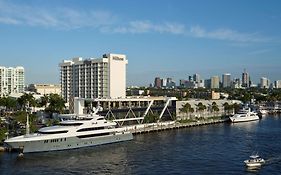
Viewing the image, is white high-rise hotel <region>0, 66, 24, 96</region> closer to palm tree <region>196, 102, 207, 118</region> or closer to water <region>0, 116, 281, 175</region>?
palm tree <region>196, 102, 207, 118</region>

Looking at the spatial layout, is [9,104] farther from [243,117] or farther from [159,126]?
[243,117]

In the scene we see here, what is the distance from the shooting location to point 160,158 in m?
34.3

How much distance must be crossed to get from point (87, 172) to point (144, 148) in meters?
11.0

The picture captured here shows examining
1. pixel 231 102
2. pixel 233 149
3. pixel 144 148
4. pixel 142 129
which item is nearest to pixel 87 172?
pixel 144 148

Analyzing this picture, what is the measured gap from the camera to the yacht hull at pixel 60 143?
36750 mm

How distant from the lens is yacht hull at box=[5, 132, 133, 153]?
36.8 meters

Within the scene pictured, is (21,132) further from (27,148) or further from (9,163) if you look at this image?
(9,163)

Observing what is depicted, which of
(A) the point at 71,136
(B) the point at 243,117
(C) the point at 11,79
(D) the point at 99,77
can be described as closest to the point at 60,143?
(A) the point at 71,136

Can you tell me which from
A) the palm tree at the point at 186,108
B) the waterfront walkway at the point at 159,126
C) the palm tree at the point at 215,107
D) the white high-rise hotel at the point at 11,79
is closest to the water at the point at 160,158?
the waterfront walkway at the point at 159,126

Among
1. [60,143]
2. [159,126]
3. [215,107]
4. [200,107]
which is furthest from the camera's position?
[215,107]

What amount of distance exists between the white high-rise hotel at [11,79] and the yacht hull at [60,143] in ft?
287

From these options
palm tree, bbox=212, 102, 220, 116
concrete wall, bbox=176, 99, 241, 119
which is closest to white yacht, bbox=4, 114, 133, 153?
concrete wall, bbox=176, 99, 241, 119

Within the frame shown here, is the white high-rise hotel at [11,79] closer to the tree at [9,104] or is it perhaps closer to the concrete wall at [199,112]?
the tree at [9,104]

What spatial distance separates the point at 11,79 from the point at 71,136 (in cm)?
9654
